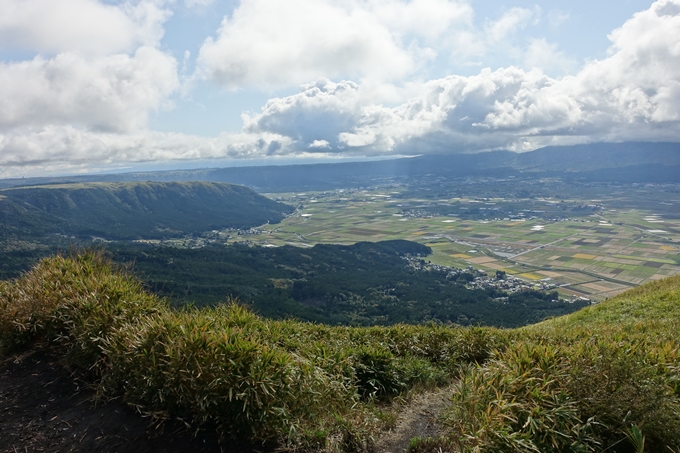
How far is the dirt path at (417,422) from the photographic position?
507 centimetres

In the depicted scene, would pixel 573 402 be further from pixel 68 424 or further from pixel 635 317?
pixel 635 317

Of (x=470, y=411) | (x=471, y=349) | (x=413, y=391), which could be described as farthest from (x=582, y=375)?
(x=471, y=349)

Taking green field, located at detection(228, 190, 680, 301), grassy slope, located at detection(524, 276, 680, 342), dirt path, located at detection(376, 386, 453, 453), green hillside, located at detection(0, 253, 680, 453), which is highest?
green hillside, located at detection(0, 253, 680, 453)

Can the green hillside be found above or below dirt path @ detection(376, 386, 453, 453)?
above

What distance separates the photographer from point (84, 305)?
24.0 ft

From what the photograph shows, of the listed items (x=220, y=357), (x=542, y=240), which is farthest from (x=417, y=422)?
(x=542, y=240)

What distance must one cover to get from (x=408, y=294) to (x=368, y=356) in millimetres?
77732

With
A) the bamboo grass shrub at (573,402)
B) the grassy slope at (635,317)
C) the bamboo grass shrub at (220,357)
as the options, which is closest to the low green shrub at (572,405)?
the bamboo grass shrub at (573,402)

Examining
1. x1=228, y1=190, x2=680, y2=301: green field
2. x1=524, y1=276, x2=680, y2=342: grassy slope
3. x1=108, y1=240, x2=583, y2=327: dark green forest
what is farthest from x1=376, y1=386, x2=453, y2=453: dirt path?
x1=228, y1=190, x2=680, y2=301: green field

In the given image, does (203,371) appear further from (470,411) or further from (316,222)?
(316,222)

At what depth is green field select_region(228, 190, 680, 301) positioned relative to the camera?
249 ft

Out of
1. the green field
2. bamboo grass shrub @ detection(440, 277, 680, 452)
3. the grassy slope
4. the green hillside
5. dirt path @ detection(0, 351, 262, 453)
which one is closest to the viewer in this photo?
bamboo grass shrub @ detection(440, 277, 680, 452)

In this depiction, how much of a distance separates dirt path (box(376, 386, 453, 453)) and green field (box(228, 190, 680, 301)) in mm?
67252

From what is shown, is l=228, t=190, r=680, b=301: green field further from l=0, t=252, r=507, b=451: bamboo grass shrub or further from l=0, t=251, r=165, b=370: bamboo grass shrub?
l=0, t=251, r=165, b=370: bamboo grass shrub
